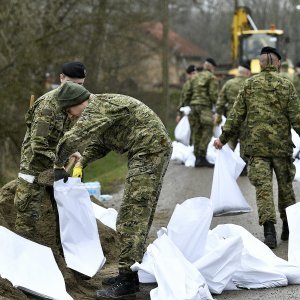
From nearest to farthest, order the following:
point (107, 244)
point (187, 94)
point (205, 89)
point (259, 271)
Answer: point (259, 271) < point (107, 244) < point (205, 89) < point (187, 94)

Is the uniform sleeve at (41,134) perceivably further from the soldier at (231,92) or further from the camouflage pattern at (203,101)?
the camouflage pattern at (203,101)

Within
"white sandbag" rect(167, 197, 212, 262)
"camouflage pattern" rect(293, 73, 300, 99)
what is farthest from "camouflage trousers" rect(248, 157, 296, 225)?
"camouflage pattern" rect(293, 73, 300, 99)

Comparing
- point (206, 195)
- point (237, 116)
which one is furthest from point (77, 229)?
point (206, 195)

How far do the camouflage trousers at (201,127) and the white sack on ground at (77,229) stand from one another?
8770 millimetres

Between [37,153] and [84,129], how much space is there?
42.6 inches

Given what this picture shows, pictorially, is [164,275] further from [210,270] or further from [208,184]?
[208,184]

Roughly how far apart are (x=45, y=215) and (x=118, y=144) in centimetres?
170

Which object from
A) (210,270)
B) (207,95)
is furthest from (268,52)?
(207,95)

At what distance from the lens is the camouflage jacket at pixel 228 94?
46.8 feet

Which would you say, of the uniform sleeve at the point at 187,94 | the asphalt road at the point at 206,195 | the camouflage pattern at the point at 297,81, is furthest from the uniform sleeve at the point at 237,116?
the camouflage pattern at the point at 297,81

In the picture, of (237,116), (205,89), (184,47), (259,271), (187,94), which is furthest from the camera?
(184,47)

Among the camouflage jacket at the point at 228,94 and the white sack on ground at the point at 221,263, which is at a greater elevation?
the white sack on ground at the point at 221,263

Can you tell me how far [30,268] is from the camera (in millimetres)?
6078

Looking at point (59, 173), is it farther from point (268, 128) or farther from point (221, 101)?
point (221, 101)
